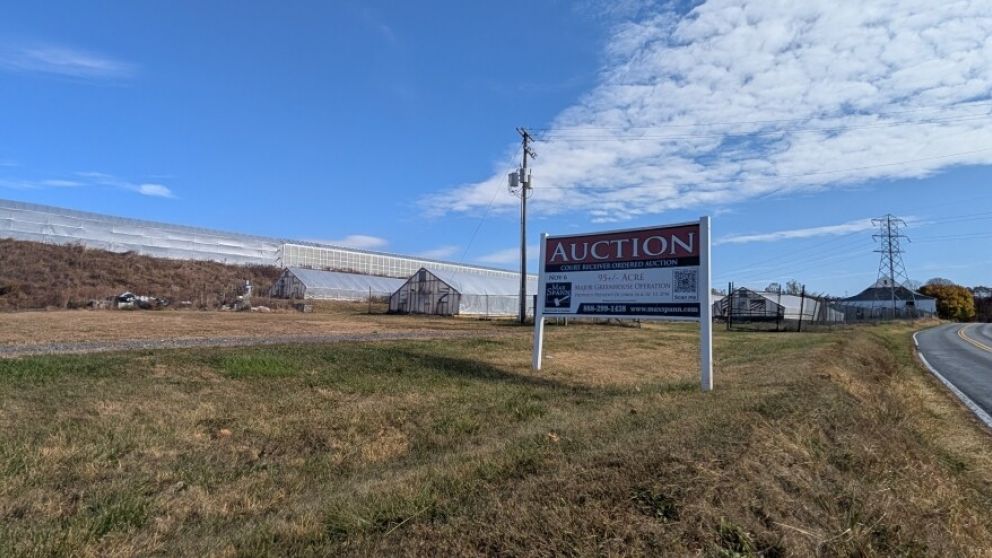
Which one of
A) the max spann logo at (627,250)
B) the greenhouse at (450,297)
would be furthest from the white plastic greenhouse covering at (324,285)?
the max spann logo at (627,250)

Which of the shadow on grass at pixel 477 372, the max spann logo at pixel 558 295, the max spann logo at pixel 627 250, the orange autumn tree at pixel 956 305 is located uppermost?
the orange autumn tree at pixel 956 305

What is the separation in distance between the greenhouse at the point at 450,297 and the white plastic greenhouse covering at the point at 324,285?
8851 mm

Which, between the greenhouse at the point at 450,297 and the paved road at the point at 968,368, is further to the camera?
the greenhouse at the point at 450,297

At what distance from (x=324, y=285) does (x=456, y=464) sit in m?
50.3

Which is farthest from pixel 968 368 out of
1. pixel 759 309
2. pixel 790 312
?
pixel 790 312

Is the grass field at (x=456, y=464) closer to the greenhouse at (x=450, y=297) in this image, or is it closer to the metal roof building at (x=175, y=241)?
the greenhouse at (x=450, y=297)

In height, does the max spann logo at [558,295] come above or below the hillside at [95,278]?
below

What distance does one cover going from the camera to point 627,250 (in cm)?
1147

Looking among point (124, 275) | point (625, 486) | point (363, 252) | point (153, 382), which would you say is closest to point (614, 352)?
point (153, 382)

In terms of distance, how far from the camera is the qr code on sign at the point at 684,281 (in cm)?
1060

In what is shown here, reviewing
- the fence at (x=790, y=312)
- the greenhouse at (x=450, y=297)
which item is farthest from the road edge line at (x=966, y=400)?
the greenhouse at (x=450, y=297)

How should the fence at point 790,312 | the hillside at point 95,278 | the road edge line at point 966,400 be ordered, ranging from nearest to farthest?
the road edge line at point 966,400 → the hillside at point 95,278 → the fence at point 790,312

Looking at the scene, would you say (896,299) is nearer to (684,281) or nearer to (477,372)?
(684,281)

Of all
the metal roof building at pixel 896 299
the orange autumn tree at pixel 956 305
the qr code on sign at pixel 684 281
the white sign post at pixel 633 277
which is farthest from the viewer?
the orange autumn tree at pixel 956 305
